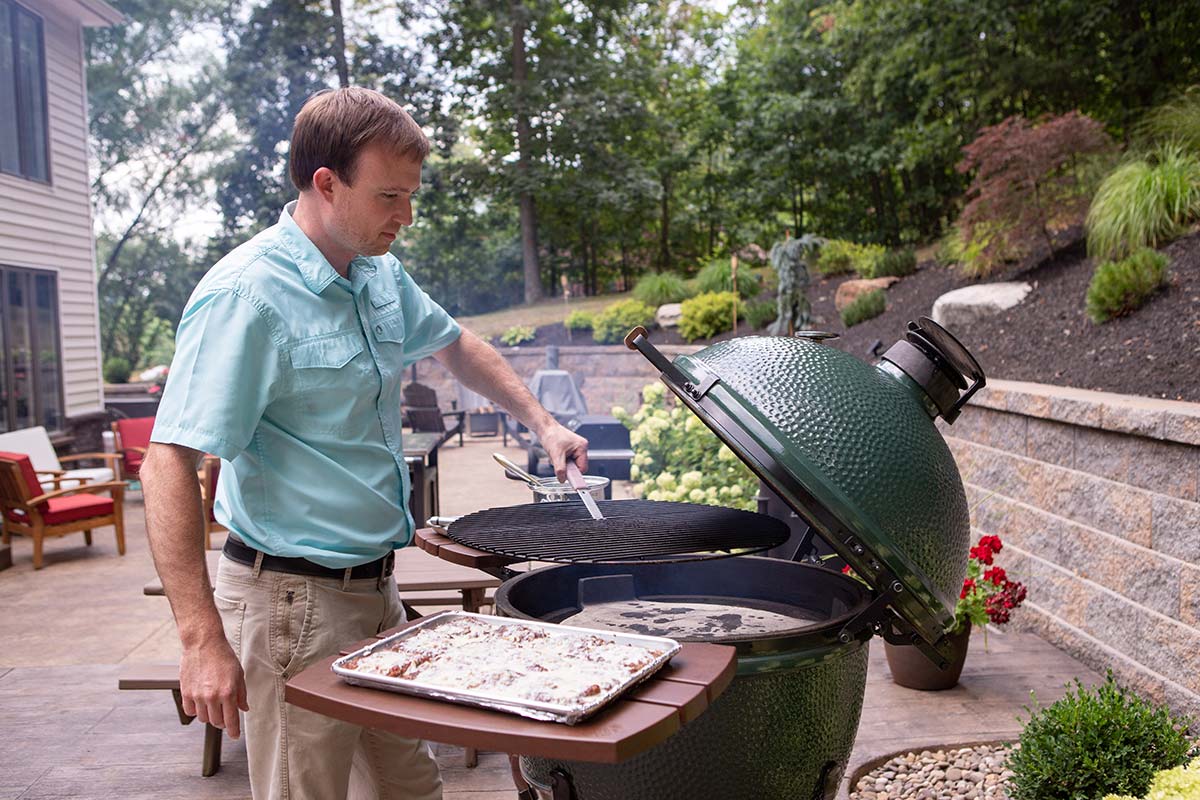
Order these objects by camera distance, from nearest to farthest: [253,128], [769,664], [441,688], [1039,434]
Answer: [441,688] → [769,664] → [1039,434] → [253,128]

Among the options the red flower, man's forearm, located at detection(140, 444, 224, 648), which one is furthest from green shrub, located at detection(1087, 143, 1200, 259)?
man's forearm, located at detection(140, 444, 224, 648)

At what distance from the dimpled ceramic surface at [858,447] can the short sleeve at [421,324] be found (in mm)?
684

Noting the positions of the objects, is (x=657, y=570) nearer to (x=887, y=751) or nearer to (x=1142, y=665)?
(x=887, y=751)

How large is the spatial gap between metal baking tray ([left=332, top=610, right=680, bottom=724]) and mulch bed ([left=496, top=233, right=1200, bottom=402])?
1.17 meters

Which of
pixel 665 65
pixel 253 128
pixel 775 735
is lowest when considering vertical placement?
pixel 775 735

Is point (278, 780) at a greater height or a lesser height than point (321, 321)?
lesser

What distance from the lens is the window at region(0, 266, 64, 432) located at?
9156 mm

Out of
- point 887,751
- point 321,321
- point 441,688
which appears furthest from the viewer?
point 887,751

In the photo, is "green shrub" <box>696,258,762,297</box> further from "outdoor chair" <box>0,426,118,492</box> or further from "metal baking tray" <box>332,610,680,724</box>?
"metal baking tray" <box>332,610,680,724</box>

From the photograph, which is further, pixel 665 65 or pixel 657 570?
pixel 665 65

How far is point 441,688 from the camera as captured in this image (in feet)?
4.10

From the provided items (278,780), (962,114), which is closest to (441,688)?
(278,780)

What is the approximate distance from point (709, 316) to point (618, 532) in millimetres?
10568

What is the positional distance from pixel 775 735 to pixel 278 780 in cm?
93
